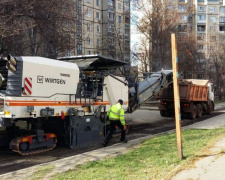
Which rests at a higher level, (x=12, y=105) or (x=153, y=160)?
(x=12, y=105)

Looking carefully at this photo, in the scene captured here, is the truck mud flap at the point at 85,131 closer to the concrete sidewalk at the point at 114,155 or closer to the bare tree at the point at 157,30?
the concrete sidewalk at the point at 114,155

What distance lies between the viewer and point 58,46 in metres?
14.9

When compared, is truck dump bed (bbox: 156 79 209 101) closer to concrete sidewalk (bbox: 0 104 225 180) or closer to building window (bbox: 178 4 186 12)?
concrete sidewalk (bbox: 0 104 225 180)

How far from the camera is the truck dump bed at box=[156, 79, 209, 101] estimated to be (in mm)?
18156

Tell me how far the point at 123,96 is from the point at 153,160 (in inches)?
202

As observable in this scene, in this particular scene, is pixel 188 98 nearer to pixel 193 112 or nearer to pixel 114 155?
pixel 193 112

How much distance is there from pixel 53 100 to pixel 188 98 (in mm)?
11383

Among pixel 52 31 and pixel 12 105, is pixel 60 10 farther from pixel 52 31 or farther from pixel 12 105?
pixel 12 105

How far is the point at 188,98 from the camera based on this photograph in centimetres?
1812

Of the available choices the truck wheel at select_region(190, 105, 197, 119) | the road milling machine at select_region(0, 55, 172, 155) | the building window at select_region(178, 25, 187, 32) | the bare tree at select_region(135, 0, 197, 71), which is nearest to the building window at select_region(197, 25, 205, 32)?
the building window at select_region(178, 25, 187, 32)

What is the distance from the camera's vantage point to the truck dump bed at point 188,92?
18156 mm

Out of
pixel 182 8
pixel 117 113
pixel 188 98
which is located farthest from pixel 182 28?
pixel 117 113

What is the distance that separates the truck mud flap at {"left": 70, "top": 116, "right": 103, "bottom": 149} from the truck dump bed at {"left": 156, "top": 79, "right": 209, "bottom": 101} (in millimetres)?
9159

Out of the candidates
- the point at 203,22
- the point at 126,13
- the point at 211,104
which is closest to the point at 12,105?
the point at 211,104
